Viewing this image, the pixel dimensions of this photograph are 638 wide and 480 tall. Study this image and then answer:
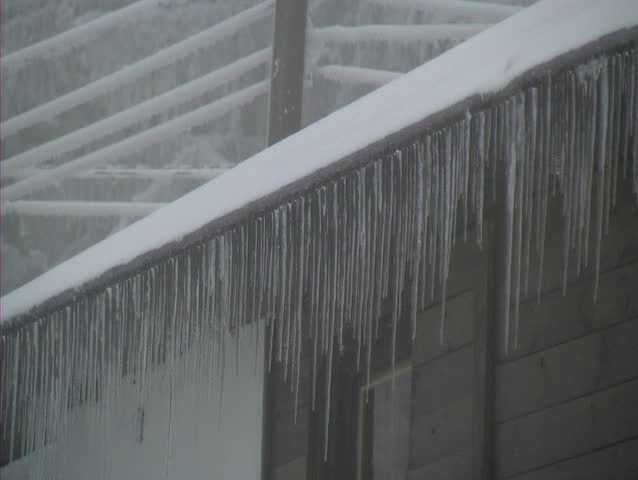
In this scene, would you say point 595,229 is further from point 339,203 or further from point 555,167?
point 339,203

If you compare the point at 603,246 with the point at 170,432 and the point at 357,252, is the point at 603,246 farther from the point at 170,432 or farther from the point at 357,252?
the point at 170,432

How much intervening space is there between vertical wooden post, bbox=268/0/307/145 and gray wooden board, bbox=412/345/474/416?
10.5ft

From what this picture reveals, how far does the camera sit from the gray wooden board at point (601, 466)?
15.9 ft

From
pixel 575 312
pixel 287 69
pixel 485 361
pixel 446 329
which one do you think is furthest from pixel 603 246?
pixel 287 69

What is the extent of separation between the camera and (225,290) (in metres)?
5.71

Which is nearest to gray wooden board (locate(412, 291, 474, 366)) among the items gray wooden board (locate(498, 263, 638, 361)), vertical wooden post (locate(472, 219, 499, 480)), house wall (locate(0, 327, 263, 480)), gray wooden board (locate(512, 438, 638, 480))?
vertical wooden post (locate(472, 219, 499, 480))

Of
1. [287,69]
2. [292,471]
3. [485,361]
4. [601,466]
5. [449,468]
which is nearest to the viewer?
[601,466]

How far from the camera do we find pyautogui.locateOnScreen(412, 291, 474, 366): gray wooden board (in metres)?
5.42

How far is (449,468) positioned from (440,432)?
0.15m

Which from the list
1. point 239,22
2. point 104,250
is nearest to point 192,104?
point 239,22

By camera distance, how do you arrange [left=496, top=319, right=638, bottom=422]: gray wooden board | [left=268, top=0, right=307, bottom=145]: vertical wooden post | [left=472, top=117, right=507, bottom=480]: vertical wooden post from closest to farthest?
[left=496, top=319, right=638, bottom=422]: gray wooden board < [left=472, top=117, right=507, bottom=480]: vertical wooden post < [left=268, top=0, right=307, bottom=145]: vertical wooden post

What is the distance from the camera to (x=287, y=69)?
8547 millimetres

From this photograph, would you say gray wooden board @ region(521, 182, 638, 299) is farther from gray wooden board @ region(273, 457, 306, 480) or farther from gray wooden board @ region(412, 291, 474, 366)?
gray wooden board @ region(273, 457, 306, 480)

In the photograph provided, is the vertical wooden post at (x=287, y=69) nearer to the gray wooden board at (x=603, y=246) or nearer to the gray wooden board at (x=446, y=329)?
the gray wooden board at (x=446, y=329)
